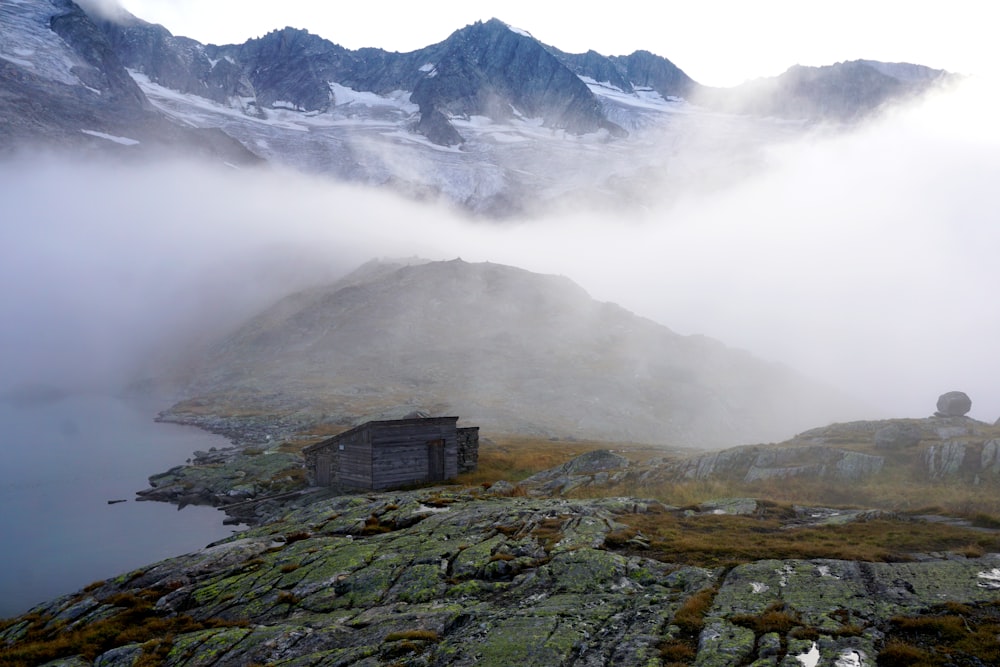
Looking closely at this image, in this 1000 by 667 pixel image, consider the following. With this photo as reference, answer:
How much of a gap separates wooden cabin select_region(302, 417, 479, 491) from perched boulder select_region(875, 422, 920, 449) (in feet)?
103

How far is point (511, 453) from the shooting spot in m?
64.7

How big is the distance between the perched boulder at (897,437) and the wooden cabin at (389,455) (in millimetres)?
31244

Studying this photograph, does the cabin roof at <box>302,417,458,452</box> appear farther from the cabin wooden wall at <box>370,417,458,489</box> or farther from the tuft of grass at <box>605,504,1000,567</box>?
the tuft of grass at <box>605,504,1000,567</box>

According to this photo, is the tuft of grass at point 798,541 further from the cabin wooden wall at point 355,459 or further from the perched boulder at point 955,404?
the perched boulder at point 955,404

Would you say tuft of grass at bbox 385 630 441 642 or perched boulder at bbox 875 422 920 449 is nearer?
tuft of grass at bbox 385 630 441 642

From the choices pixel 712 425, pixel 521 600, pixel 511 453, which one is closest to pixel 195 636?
pixel 521 600

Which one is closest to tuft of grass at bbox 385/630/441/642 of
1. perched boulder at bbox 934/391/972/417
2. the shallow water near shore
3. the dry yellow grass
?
the dry yellow grass

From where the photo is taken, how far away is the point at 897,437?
125 feet

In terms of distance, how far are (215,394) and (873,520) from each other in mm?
140979

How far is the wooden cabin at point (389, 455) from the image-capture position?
44000 mm

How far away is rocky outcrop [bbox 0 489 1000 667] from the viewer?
47.6ft

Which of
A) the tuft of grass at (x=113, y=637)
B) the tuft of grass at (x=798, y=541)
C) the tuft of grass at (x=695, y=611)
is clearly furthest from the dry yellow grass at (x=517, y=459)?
the tuft of grass at (x=695, y=611)

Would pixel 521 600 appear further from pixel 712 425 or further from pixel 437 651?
pixel 712 425

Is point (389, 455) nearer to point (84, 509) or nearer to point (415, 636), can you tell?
point (415, 636)
